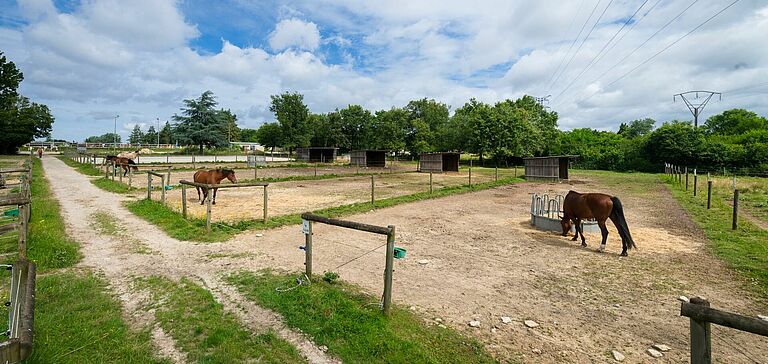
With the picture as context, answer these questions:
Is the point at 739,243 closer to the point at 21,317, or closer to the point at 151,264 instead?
Answer: the point at 21,317

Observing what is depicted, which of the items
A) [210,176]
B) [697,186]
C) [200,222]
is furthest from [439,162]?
[200,222]

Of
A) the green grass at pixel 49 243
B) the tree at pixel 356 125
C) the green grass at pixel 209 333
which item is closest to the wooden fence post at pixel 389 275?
the green grass at pixel 209 333

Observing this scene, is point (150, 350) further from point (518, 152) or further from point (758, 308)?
point (518, 152)

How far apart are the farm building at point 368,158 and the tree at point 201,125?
1048 inches

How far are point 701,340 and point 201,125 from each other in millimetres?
62141

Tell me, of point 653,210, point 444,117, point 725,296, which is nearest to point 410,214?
point 725,296

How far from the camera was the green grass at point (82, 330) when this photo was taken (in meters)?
3.30

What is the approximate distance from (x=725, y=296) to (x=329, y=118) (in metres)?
59.9

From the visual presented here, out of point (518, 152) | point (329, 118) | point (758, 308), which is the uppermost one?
point (329, 118)

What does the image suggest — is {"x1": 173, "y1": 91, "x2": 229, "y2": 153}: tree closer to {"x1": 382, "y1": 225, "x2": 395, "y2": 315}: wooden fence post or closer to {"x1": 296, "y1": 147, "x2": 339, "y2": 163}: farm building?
{"x1": 296, "y1": 147, "x2": 339, "y2": 163}: farm building

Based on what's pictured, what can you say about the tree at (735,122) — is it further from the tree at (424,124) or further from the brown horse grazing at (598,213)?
the brown horse grazing at (598,213)

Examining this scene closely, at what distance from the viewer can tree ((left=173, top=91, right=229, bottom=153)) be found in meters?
55.8

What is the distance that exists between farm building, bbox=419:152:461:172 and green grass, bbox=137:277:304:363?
32.4 metres

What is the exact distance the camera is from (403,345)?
3.64 meters
